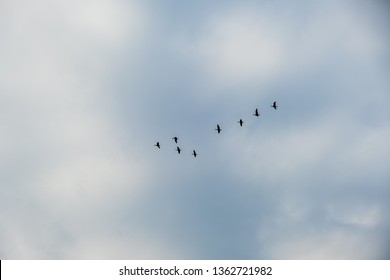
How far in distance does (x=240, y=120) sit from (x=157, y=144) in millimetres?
26811

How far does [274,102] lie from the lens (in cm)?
11844
